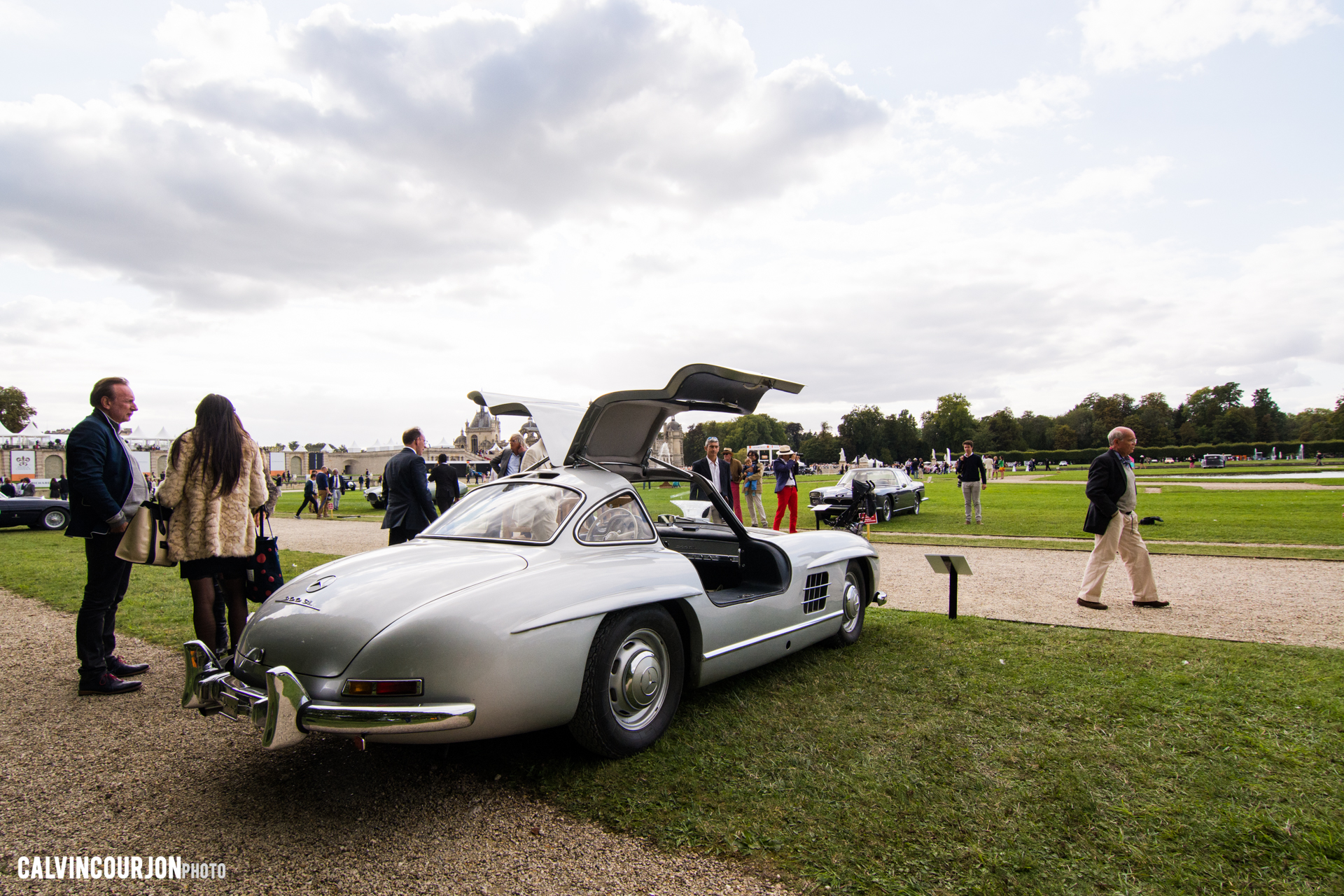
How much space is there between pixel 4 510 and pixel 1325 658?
77.9 feet

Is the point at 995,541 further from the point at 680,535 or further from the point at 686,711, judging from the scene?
the point at 686,711

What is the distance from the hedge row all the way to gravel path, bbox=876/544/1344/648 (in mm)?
75099

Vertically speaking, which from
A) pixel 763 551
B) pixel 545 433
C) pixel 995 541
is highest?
pixel 545 433

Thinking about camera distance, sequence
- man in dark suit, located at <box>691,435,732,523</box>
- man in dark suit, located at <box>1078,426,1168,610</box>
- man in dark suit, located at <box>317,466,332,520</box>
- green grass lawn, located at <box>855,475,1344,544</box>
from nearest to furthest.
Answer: man in dark suit, located at <box>1078,426,1168,610</box> < man in dark suit, located at <box>691,435,732,523</box> < green grass lawn, located at <box>855,475,1344,544</box> < man in dark suit, located at <box>317,466,332,520</box>

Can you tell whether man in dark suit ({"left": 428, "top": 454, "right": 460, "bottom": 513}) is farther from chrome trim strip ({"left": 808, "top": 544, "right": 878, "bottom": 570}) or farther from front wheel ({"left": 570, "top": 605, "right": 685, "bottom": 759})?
front wheel ({"left": 570, "top": 605, "right": 685, "bottom": 759})

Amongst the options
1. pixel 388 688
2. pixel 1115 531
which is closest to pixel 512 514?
pixel 388 688

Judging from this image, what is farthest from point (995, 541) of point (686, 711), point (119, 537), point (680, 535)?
point (119, 537)

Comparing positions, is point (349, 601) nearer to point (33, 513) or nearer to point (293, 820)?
point (293, 820)

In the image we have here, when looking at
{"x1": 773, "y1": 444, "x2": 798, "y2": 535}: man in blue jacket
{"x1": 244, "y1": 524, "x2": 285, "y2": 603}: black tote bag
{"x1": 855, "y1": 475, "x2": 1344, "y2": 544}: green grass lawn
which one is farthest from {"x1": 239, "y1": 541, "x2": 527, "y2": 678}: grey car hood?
{"x1": 855, "y1": 475, "x2": 1344, "y2": 544}: green grass lawn

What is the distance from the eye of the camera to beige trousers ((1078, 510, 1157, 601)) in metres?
6.95

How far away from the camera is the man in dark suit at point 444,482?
8.15 metres

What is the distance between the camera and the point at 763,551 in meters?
4.94

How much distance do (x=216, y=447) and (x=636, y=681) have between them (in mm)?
3052

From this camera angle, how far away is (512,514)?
4.00m
